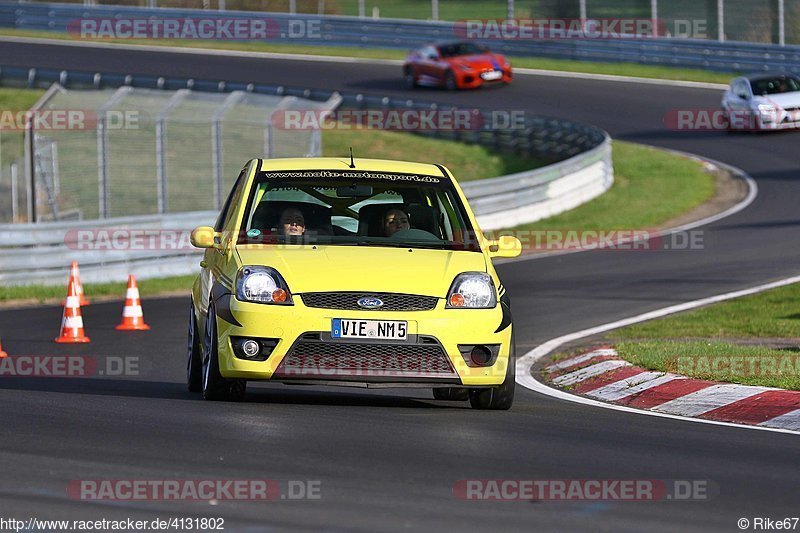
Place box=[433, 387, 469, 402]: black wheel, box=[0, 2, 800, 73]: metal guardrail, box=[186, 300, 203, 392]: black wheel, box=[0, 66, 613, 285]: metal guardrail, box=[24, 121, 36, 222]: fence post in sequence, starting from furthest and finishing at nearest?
box=[0, 2, 800, 73]: metal guardrail, box=[24, 121, 36, 222]: fence post, box=[0, 66, 613, 285]: metal guardrail, box=[433, 387, 469, 402]: black wheel, box=[186, 300, 203, 392]: black wheel

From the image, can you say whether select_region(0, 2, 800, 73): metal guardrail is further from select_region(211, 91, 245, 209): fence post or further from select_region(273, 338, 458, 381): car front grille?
select_region(273, 338, 458, 381): car front grille

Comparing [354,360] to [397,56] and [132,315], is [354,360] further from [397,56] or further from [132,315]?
[397,56]

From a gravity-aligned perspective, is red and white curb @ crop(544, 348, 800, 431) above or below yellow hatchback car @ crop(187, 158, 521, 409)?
below

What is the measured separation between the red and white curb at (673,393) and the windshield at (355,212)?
5.65 feet

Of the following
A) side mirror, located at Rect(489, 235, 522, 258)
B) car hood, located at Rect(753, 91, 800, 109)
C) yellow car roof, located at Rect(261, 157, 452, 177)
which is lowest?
car hood, located at Rect(753, 91, 800, 109)

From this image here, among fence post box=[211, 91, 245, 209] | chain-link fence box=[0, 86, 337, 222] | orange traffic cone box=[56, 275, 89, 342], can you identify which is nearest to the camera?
orange traffic cone box=[56, 275, 89, 342]

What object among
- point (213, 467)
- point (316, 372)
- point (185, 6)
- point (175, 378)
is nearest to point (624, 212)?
point (175, 378)

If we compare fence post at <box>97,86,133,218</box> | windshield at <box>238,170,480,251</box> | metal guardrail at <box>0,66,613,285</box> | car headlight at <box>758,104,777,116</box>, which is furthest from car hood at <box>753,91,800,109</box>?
windshield at <box>238,170,480,251</box>

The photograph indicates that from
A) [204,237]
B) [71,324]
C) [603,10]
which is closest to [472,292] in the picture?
[204,237]

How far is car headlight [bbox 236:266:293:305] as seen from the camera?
9156 mm

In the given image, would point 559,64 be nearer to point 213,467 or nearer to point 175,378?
point 175,378

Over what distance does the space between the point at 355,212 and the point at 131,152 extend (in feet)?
77.5

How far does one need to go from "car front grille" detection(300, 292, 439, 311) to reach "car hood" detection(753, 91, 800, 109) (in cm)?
2630

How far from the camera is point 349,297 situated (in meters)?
9.12
